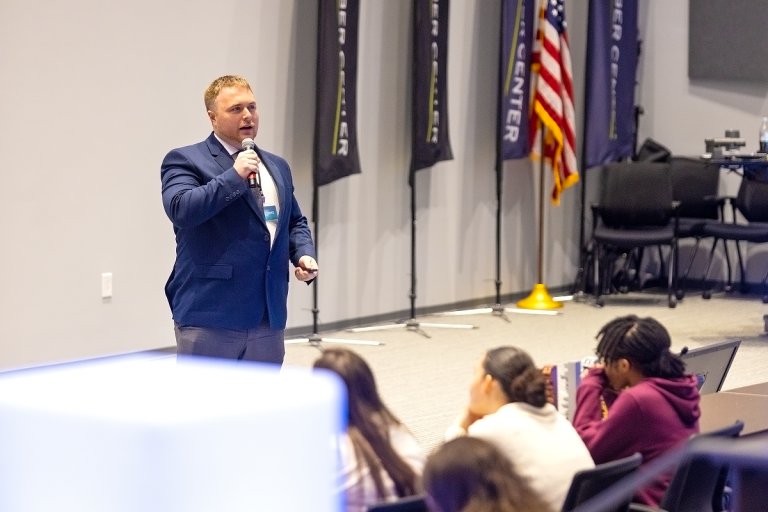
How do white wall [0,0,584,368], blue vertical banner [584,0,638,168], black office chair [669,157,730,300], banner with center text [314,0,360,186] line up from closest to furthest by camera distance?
white wall [0,0,584,368] < banner with center text [314,0,360,186] < blue vertical banner [584,0,638,168] < black office chair [669,157,730,300]

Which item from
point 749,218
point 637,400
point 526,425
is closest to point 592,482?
point 526,425

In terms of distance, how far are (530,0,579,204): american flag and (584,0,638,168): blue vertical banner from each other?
1.56 feet

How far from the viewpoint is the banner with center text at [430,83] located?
293 inches

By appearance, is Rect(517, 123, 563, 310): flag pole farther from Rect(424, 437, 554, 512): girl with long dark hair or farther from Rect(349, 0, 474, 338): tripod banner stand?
Rect(424, 437, 554, 512): girl with long dark hair

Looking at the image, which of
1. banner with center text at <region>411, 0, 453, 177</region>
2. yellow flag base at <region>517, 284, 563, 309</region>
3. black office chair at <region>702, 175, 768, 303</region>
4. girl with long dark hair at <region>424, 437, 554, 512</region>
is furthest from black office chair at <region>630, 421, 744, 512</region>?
black office chair at <region>702, 175, 768, 303</region>

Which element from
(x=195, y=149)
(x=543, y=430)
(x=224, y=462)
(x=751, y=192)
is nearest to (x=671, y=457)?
(x=224, y=462)

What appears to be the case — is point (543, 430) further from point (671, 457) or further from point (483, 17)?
point (483, 17)

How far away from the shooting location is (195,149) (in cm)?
313

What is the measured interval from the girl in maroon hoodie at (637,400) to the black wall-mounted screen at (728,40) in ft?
22.4

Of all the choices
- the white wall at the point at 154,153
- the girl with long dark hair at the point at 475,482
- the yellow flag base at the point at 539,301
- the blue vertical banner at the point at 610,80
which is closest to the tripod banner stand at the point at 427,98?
the white wall at the point at 154,153

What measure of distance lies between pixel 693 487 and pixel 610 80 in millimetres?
6923

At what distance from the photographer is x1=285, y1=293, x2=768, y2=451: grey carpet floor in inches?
214

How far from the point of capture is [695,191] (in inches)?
359

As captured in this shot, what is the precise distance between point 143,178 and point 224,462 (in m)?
5.59
